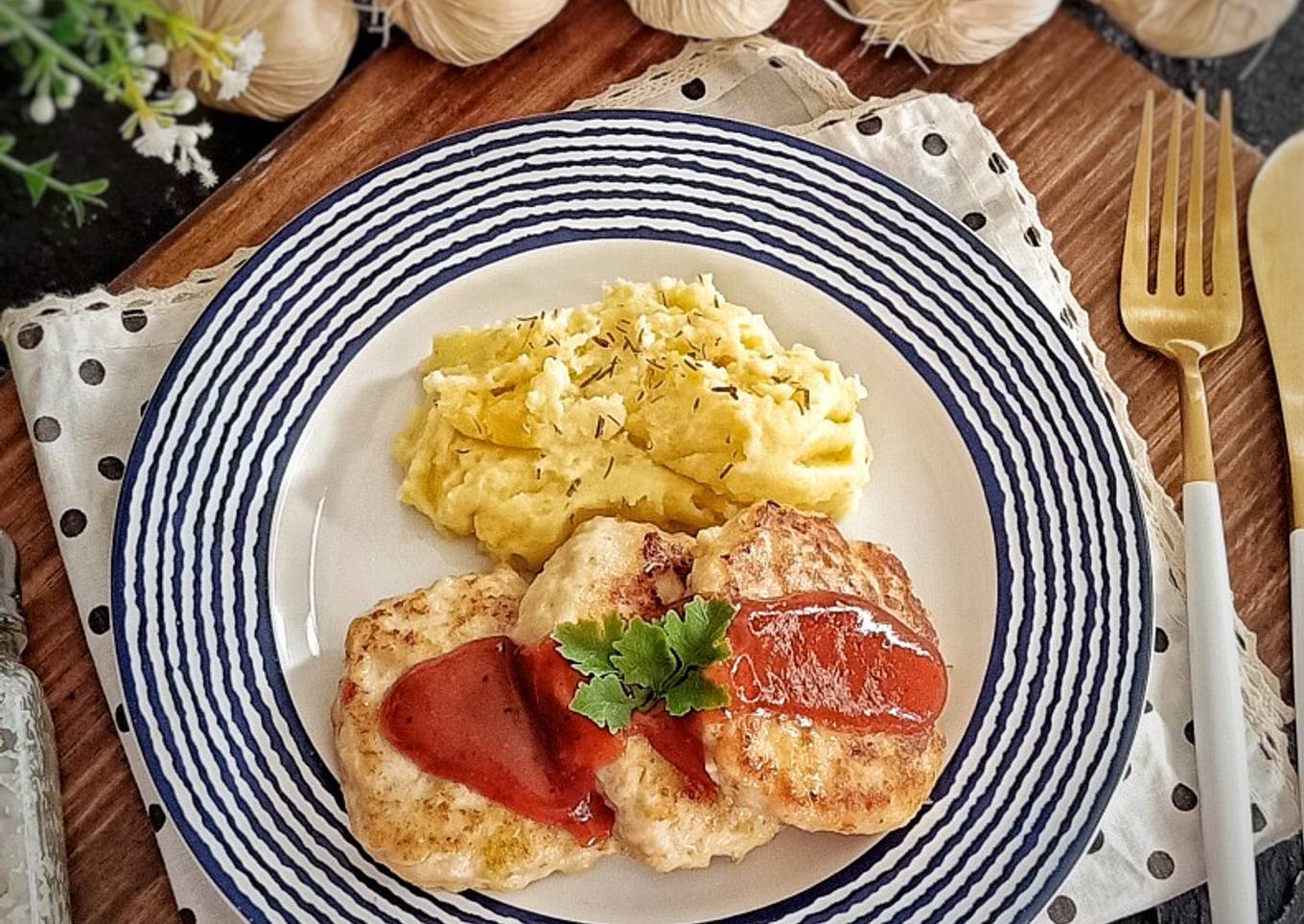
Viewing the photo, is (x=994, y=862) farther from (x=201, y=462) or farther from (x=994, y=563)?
(x=201, y=462)

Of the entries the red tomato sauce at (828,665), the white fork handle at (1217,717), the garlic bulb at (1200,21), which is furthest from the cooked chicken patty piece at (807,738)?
the garlic bulb at (1200,21)

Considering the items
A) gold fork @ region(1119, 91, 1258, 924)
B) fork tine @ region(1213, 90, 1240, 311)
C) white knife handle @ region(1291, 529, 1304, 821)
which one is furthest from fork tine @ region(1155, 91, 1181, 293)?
white knife handle @ region(1291, 529, 1304, 821)

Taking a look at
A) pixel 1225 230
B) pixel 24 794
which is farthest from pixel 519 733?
pixel 1225 230

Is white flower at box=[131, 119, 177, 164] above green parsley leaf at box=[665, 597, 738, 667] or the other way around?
above

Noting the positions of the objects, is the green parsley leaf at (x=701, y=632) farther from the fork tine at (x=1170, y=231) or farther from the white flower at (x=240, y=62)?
the fork tine at (x=1170, y=231)

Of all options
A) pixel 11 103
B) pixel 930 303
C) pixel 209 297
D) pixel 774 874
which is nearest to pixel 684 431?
pixel 930 303

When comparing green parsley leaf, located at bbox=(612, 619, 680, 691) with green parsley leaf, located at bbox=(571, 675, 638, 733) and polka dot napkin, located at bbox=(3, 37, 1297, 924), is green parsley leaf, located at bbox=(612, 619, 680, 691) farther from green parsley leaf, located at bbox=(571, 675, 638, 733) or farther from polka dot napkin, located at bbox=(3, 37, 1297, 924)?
polka dot napkin, located at bbox=(3, 37, 1297, 924)

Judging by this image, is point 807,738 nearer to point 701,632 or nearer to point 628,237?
point 701,632
